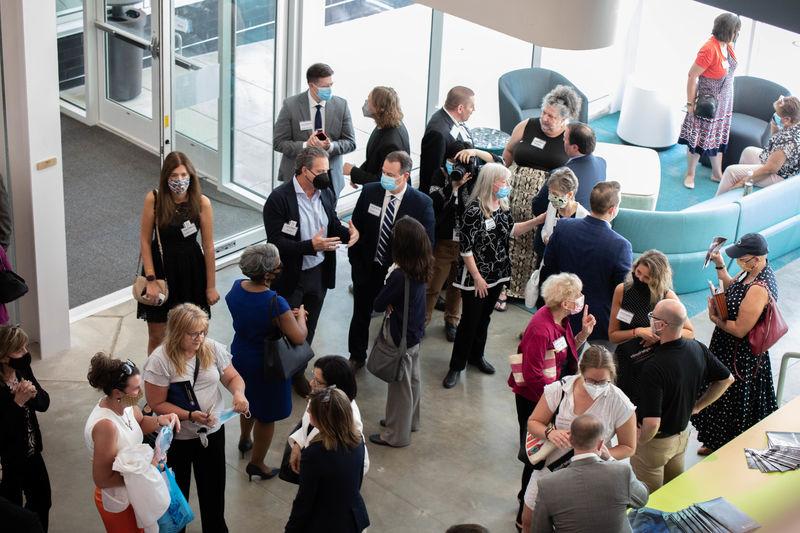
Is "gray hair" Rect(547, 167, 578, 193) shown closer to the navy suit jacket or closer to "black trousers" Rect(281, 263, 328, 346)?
the navy suit jacket

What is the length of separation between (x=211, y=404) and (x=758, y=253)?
300 cm

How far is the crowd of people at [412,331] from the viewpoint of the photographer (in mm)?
3748

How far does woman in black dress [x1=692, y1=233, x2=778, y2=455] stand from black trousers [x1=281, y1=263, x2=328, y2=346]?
234cm

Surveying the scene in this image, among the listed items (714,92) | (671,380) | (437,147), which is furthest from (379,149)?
(714,92)

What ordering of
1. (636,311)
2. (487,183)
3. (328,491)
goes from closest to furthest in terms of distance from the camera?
1. (328,491)
2. (636,311)
3. (487,183)

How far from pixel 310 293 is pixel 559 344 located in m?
1.79

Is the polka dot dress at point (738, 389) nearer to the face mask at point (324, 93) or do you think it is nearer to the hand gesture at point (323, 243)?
the hand gesture at point (323, 243)

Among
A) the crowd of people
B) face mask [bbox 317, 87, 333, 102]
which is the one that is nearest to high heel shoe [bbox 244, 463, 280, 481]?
the crowd of people

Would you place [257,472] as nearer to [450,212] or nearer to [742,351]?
[450,212]

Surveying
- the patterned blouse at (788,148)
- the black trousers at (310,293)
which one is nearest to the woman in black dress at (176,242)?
the black trousers at (310,293)

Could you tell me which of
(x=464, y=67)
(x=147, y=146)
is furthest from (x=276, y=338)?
(x=464, y=67)

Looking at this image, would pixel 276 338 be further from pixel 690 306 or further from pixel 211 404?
pixel 690 306

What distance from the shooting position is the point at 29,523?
3439 mm

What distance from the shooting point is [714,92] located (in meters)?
9.27
